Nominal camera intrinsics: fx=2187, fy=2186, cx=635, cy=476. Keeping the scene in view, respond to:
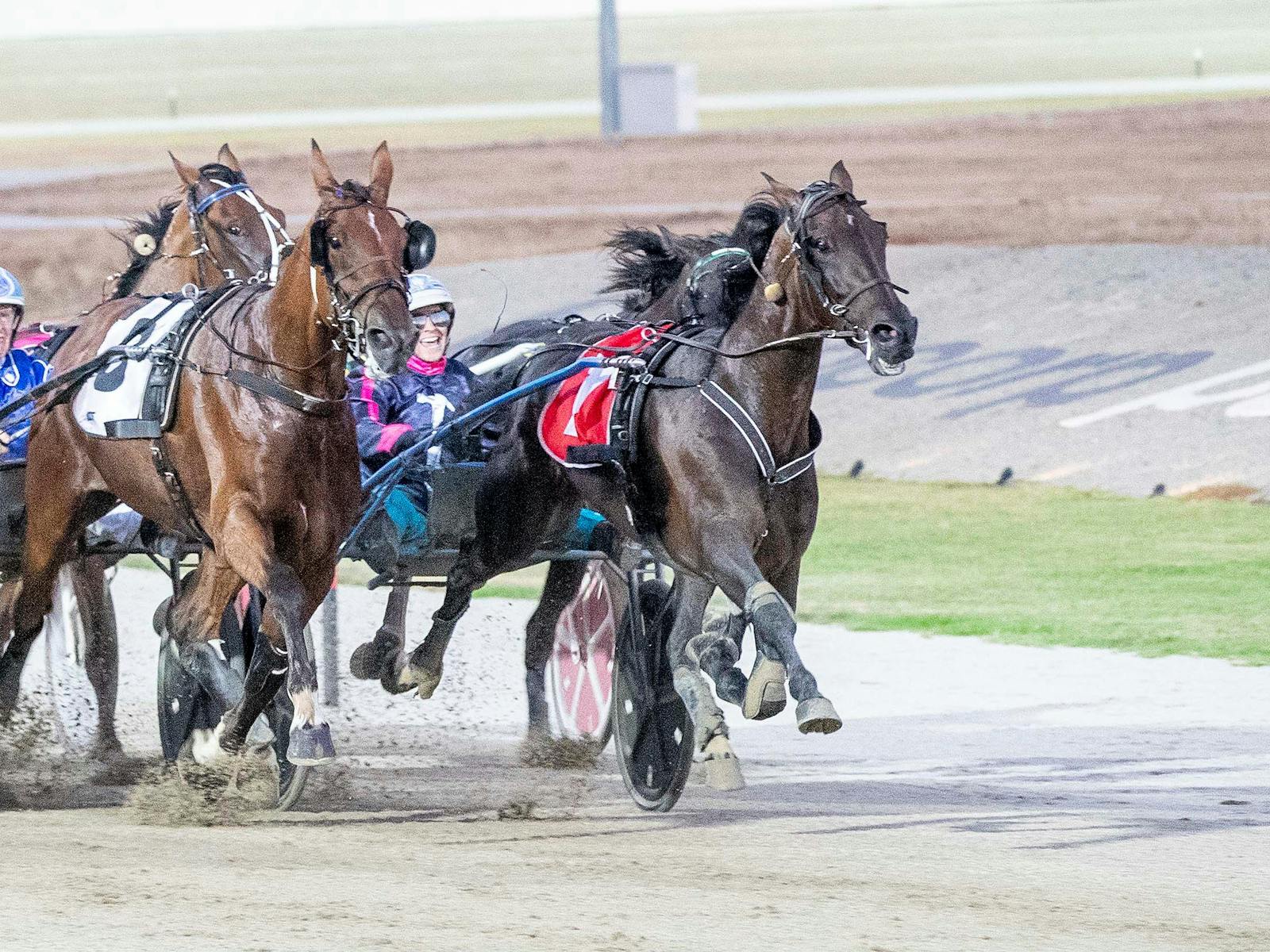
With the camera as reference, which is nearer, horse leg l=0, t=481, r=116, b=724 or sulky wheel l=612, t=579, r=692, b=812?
sulky wheel l=612, t=579, r=692, b=812

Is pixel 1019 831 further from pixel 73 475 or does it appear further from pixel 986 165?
pixel 986 165

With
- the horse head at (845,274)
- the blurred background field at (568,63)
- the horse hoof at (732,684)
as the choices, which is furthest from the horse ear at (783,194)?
the blurred background field at (568,63)

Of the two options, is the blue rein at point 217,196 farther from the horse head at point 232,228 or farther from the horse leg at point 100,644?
the horse leg at point 100,644

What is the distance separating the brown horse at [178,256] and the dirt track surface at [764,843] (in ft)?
1.15

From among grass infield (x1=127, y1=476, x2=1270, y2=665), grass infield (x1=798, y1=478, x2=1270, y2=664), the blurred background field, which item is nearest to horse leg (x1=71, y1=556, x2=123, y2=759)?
grass infield (x1=127, y1=476, x2=1270, y2=665)

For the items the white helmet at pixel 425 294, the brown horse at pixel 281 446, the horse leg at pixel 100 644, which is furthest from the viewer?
the horse leg at pixel 100 644

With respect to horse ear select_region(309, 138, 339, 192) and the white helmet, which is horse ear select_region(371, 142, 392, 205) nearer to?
horse ear select_region(309, 138, 339, 192)

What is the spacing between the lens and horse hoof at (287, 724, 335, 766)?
215 inches

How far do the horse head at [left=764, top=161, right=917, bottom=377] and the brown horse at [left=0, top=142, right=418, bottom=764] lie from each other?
1.02 meters

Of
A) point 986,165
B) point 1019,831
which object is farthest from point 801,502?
point 986,165

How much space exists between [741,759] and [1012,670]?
1937mm

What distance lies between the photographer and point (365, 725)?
819cm

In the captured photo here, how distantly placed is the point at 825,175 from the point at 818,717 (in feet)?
61.2

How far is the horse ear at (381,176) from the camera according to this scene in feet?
18.8
